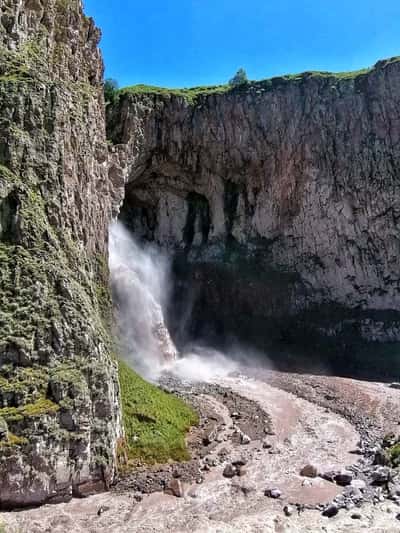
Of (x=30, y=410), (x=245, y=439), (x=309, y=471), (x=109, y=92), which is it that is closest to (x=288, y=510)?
(x=309, y=471)

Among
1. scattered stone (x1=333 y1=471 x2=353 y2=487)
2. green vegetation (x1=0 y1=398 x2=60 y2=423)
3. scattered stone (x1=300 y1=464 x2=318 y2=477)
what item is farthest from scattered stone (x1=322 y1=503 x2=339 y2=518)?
green vegetation (x1=0 y1=398 x2=60 y2=423)

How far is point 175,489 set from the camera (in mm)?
15320

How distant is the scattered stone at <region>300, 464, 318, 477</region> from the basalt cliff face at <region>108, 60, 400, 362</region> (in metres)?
22.0

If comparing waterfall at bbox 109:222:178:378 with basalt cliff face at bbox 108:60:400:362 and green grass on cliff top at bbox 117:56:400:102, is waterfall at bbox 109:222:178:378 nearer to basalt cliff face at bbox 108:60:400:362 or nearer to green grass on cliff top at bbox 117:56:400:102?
basalt cliff face at bbox 108:60:400:362

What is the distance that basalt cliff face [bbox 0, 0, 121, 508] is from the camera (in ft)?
46.6

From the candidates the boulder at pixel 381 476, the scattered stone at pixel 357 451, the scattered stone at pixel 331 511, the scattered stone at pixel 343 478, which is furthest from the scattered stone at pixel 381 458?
the scattered stone at pixel 331 511

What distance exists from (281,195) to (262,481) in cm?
3070

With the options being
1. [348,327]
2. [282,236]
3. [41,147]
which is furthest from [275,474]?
[282,236]

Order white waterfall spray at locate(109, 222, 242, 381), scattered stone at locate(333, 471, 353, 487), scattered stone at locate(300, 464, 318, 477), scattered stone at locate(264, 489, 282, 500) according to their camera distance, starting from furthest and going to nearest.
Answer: white waterfall spray at locate(109, 222, 242, 381) → scattered stone at locate(300, 464, 318, 477) → scattered stone at locate(333, 471, 353, 487) → scattered stone at locate(264, 489, 282, 500)

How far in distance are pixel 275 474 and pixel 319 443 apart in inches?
154

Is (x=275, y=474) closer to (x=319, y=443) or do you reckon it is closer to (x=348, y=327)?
(x=319, y=443)

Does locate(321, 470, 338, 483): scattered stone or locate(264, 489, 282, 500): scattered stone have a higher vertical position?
locate(321, 470, 338, 483): scattered stone

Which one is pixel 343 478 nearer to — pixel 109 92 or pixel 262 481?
pixel 262 481

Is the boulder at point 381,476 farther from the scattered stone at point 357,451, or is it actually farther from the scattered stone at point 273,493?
the scattered stone at point 273,493
